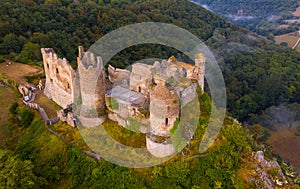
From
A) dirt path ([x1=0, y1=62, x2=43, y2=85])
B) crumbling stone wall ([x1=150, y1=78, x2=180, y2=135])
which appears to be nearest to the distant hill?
dirt path ([x1=0, y1=62, x2=43, y2=85])

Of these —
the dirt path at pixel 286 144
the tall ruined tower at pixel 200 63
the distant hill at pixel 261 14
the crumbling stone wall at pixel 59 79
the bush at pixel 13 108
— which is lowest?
the dirt path at pixel 286 144

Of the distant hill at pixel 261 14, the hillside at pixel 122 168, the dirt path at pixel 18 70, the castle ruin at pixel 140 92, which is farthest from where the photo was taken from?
the distant hill at pixel 261 14

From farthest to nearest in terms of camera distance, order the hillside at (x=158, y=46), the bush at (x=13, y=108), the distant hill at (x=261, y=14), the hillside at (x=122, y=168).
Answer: the distant hill at (x=261, y=14) < the hillside at (x=158, y=46) < the bush at (x=13, y=108) < the hillside at (x=122, y=168)

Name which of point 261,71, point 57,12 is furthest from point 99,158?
point 261,71

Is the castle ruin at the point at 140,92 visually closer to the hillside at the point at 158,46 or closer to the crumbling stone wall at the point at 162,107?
the crumbling stone wall at the point at 162,107

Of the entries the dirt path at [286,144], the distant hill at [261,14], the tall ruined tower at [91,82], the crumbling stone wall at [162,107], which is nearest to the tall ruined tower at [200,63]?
the crumbling stone wall at [162,107]

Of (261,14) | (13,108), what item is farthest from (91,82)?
(261,14)
